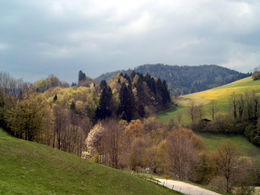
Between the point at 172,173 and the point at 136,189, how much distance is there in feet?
109

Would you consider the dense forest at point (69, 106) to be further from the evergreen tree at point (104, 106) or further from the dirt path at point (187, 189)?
the dirt path at point (187, 189)

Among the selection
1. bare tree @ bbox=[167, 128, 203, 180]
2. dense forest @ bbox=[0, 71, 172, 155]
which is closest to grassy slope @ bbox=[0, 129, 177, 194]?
dense forest @ bbox=[0, 71, 172, 155]

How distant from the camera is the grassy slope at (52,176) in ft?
62.0

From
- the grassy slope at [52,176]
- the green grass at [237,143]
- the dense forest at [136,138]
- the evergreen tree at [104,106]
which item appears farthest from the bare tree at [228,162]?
the evergreen tree at [104,106]

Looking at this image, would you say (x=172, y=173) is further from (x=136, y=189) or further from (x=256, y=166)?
(x=136, y=189)

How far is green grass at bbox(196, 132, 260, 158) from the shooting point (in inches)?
2888

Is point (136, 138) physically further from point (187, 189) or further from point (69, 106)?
point (69, 106)

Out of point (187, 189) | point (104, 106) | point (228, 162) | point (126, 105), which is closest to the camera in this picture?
point (187, 189)

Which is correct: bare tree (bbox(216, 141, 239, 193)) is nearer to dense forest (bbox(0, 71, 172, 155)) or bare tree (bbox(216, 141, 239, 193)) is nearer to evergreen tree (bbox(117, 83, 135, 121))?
dense forest (bbox(0, 71, 172, 155))

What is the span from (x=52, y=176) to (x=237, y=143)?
80.0m

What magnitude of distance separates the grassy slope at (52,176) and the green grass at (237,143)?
5387 centimetres

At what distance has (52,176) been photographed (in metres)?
22.6

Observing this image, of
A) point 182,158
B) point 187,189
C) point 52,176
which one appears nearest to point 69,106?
point 182,158

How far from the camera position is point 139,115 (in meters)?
120
